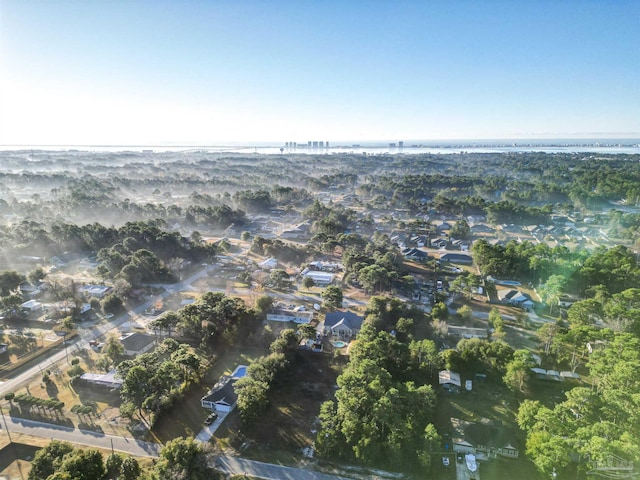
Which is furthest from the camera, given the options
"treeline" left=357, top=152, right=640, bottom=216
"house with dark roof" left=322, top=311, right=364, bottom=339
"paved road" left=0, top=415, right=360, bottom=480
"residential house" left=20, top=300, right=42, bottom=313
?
"treeline" left=357, top=152, right=640, bottom=216

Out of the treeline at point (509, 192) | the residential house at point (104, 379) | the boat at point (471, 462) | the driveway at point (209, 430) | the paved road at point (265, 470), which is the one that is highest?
the treeline at point (509, 192)

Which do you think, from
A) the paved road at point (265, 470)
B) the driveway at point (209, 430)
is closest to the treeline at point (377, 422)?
the paved road at point (265, 470)

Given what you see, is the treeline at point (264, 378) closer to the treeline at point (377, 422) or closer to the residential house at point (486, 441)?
the treeline at point (377, 422)

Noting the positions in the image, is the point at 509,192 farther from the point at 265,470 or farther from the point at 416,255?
the point at 265,470

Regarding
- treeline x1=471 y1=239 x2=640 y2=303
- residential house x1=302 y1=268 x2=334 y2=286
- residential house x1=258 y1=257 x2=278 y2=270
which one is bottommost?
residential house x1=302 y1=268 x2=334 y2=286

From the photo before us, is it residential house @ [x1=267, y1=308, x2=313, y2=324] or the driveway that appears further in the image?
residential house @ [x1=267, y1=308, x2=313, y2=324]

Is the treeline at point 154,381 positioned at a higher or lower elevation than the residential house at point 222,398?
higher

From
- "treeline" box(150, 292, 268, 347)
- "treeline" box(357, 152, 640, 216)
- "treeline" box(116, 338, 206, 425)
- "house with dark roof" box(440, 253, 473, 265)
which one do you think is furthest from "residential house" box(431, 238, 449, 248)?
"treeline" box(116, 338, 206, 425)

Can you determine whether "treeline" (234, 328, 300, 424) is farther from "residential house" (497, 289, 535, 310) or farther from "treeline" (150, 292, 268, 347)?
"residential house" (497, 289, 535, 310)

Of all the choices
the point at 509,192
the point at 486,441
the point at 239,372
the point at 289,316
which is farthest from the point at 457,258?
the point at 509,192
